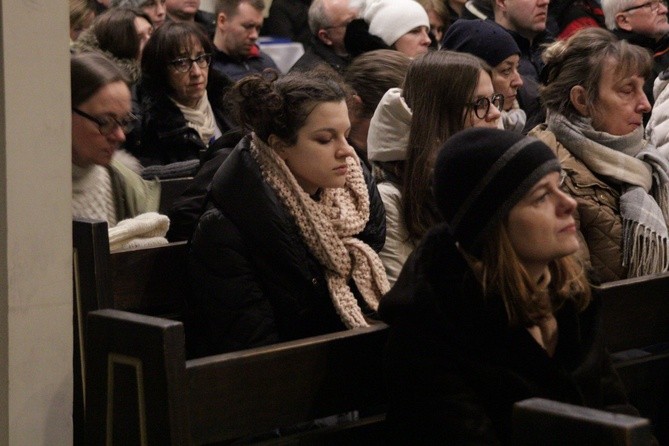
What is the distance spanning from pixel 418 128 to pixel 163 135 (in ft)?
7.25

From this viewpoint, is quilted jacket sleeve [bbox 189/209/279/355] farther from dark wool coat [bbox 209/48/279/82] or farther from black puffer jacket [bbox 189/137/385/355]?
dark wool coat [bbox 209/48/279/82]

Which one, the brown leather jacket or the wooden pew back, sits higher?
the brown leather jacket

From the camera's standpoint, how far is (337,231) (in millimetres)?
3080

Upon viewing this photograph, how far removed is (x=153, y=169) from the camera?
4.60 meters

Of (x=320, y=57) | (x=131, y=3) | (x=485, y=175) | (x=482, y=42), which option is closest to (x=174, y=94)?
(x=320, y=57)

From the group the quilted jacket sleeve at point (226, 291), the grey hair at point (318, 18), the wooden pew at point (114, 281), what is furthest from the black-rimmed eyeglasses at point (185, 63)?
the quilted jacket sleeve at point (226, 291)

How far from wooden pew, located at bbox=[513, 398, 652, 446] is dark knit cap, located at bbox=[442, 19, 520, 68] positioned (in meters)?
3.14

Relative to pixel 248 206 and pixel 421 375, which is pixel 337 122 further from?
pixel 421 375

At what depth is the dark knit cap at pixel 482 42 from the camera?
16.2ft

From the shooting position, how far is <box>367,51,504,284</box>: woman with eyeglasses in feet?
11.1

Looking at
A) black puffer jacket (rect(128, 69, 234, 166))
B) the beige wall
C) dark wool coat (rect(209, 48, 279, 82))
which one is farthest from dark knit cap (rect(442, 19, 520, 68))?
the beige wall

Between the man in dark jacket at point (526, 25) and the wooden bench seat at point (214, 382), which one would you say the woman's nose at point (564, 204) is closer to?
the wooden bench seat at point (214, 382)

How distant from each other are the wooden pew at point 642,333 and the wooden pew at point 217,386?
2.29ft

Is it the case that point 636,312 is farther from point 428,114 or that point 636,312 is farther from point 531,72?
point 531,72
